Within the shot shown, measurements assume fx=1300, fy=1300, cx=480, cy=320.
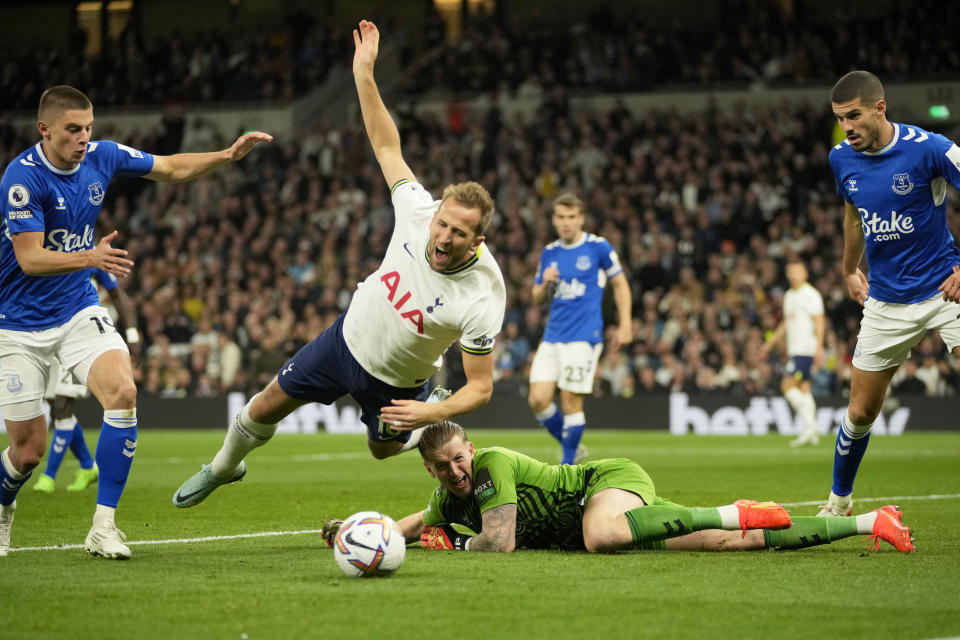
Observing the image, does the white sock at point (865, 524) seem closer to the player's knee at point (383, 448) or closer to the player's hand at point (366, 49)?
the player's knee at point (383, 448)

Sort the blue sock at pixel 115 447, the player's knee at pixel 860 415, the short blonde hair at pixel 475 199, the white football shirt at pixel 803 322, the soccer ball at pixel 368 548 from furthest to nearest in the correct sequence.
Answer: the white football shirt at pixel 803 322 < the player's knee at pixel 860 415 < the blue sock at pixel 115 447 < the short blonde hair at pixel 475 199 < the soccer ball at pixel 368 548

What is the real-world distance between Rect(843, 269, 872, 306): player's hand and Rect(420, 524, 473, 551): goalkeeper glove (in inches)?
119

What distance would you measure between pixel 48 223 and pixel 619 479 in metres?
3.50

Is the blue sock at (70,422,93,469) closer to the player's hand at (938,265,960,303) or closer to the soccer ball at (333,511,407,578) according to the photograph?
the soccer ball at (333,511,407,578)

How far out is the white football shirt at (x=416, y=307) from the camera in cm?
682

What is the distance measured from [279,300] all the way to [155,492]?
14421 millimetres

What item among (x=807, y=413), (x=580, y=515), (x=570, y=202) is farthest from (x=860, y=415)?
(x=807, y=413)

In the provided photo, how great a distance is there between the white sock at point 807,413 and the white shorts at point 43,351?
12916 mm

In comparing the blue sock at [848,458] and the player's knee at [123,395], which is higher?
the player's knee at [123,395]

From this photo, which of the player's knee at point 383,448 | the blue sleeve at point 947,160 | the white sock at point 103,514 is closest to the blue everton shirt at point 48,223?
the white sock at point 103,514

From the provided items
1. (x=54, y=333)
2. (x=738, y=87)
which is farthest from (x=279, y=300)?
(x=54, y=333)

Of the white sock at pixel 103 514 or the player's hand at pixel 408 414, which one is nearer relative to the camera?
the player's hand at pixel 408 414

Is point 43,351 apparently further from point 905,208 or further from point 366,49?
point 905,208

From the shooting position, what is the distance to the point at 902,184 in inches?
310
